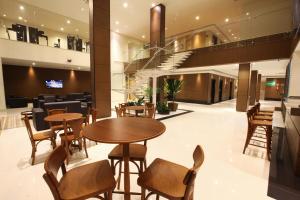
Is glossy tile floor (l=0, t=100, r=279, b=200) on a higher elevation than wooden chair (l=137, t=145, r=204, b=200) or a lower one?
lower

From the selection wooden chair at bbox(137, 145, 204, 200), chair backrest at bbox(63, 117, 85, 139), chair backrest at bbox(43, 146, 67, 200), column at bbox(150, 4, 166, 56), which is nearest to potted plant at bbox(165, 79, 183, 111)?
column at bbox(150, 4, 166, 56)

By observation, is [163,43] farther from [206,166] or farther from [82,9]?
[206,166]

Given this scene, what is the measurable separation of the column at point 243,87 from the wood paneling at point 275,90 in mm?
10608

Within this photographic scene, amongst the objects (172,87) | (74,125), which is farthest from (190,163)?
(172,87)

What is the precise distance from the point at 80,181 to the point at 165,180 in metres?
0.75

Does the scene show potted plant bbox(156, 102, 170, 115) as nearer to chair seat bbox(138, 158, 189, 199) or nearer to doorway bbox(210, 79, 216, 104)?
chair seat bbox(138, 158, 189, 199)

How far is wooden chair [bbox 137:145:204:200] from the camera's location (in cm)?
113

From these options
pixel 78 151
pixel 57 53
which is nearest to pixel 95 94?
pixel 78 151

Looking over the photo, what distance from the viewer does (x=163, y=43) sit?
27.4ft

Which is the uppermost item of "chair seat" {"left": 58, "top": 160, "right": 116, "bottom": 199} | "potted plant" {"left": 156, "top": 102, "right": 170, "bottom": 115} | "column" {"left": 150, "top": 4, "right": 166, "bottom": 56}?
"column" {"left": 150, "top": 4, "right": 166, "bottom": 56}

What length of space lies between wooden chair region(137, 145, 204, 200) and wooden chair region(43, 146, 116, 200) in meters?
0.30

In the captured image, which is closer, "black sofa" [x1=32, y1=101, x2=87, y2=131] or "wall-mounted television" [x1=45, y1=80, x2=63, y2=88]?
"black sofa" [x1=32, y1=101, x2=87, y2=131]

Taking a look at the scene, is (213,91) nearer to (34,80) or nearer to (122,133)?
(122,133)

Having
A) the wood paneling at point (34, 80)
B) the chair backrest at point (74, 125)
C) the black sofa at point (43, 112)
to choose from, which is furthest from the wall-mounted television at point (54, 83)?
the chair backrest at point (74, 125)
